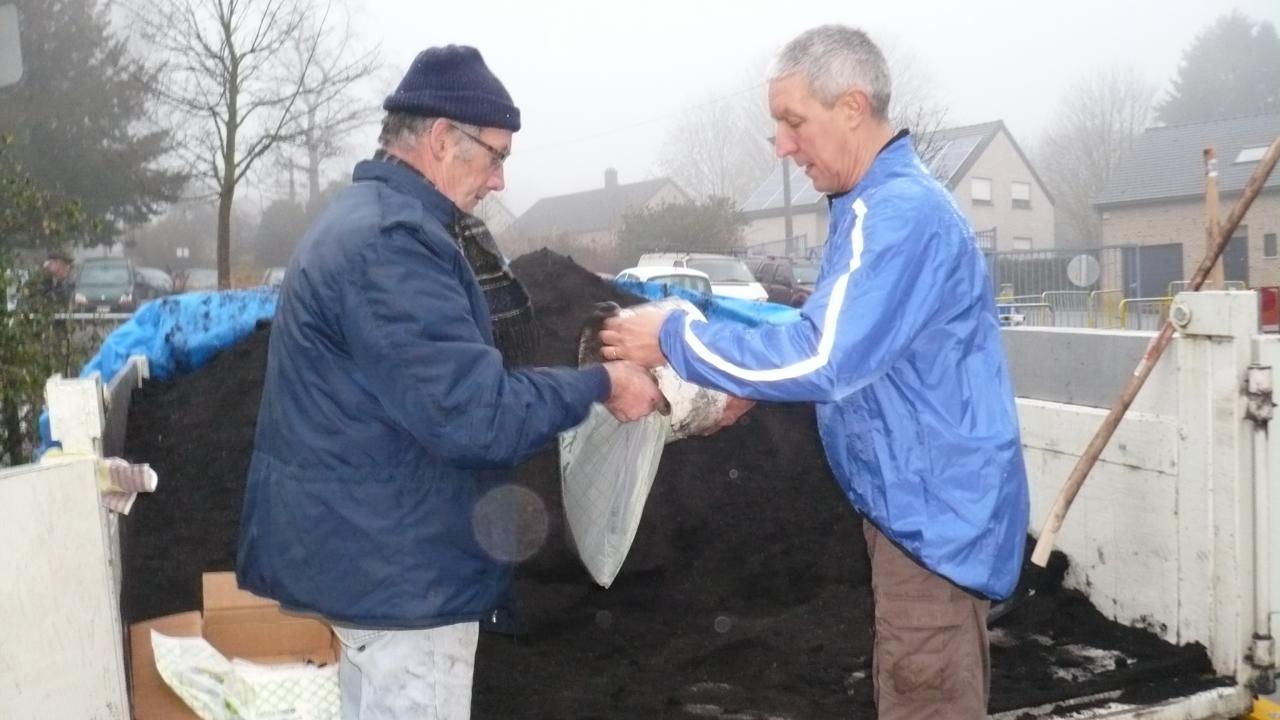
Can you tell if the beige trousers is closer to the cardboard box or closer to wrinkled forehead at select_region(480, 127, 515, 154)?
wrinkled forehead at select_region(480, 127, 515, 154)

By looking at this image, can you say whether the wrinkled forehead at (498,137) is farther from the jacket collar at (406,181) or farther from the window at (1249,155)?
the window at (1249,155)

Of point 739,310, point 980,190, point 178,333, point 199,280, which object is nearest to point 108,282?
point 199,280

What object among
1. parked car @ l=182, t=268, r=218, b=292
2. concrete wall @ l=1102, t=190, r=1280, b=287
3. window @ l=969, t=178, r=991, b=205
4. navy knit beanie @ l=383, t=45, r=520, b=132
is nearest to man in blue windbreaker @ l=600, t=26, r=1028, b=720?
navy knit beanie @ l=383, t=45, r=520, b=132

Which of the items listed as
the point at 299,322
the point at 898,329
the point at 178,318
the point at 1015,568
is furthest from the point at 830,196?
the point at 178,318

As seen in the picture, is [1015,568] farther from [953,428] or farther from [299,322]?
[299,322]

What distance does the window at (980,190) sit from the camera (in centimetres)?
4019

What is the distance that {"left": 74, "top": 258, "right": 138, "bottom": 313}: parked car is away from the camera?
20.3 m

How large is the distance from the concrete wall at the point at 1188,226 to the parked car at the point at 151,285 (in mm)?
26023

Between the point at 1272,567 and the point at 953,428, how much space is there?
160 centimetres

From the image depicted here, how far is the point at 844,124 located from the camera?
2232 millimetres

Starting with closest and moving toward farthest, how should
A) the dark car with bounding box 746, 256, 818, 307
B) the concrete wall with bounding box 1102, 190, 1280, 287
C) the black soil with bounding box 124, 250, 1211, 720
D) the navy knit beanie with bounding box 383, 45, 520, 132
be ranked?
the navy knit beanie with bounding box 383, 45, 520, 132, the black soil with bounding box 124, 250, 1211, 720, the dark car with bounding box 746, 256, 818, 307, the concrete wall with bounding box 1102, 190, 1280, 287

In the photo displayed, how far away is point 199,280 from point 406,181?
24.1 m

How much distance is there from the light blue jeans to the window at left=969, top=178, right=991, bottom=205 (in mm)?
40797

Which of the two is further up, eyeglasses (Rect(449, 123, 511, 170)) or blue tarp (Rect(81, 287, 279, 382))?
eyeglasses (Rect(449, 123, 511, 170))
